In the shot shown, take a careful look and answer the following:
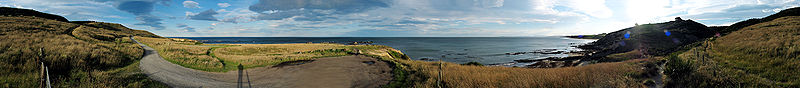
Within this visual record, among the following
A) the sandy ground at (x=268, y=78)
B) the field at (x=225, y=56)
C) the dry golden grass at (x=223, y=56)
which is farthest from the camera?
the field at (x=225, y=56)

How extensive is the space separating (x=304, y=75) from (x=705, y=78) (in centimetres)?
1367

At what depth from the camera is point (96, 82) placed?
8.34 metres

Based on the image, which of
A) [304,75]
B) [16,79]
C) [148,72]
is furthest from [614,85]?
[16,79]

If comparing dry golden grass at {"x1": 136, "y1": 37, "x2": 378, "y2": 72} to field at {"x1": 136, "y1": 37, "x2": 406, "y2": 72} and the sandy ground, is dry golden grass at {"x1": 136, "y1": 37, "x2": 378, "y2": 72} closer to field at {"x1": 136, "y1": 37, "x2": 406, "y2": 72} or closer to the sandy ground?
field at {"x1": 136, "y1": 37, "x2": 406, "y2": 72}

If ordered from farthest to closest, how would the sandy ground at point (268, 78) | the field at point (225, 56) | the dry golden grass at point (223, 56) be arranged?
1. the field at point (225, 56)
2. the dry golden grass at point (223, 56)
3. the sandy ground at point (268, 78)

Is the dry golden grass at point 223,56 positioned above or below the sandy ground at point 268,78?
above

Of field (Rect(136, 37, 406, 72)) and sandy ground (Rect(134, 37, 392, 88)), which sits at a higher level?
field (Rect(136, 37, 406, 72))

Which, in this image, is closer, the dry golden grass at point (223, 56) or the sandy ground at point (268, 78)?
the sandy ground at point (268, 78)

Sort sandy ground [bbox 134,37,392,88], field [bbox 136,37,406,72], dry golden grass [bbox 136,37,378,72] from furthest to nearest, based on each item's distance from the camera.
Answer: field [bbox 136,37,406,72] < dry golden grass [bbox 136,37,378,72] < sandy ground [bbox 134,37,392,88]

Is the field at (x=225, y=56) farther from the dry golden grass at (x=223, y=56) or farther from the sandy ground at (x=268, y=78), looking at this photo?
the sandy ground at (x=268, y=78)

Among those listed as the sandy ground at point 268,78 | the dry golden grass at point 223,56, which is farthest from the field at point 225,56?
the sandy ground at point 268,78

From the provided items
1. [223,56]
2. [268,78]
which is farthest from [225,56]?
[268,78]

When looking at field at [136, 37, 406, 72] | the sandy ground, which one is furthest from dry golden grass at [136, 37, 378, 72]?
the sandy ground

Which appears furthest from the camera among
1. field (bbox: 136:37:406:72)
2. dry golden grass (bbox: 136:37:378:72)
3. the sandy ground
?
field (bbox: 136:37:406:72)
